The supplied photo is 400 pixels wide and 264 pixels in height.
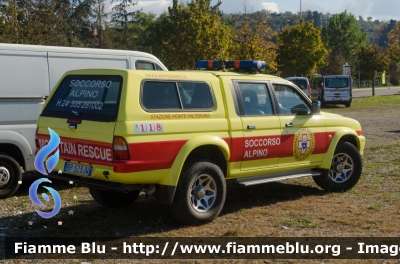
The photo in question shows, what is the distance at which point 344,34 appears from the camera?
8788 centimetres

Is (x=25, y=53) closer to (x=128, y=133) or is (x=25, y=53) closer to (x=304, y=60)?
(x=128, y=133)

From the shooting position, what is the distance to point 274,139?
7750 millimetres

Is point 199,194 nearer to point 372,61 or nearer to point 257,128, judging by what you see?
point 257,128

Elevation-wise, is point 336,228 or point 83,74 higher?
point 83,74

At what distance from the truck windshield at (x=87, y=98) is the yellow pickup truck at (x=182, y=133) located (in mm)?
15

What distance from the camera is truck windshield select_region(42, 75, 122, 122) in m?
6.40

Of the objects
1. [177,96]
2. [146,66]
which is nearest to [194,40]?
[146,66]

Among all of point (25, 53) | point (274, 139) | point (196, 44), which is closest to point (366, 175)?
point (274, 139)

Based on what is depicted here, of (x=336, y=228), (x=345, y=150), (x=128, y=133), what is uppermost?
(x=128, y=133)

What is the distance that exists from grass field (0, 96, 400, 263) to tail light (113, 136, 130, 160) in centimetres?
103

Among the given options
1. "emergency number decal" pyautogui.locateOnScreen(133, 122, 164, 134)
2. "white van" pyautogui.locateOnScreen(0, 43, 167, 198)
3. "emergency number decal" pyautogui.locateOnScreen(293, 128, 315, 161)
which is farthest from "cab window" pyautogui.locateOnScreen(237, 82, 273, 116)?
"white van" pyautogui.locateOnScreen(0, 43, 167, 198)

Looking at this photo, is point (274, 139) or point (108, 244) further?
point (274, 139)

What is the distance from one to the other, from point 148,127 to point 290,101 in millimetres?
2744

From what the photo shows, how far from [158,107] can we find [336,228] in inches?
101
